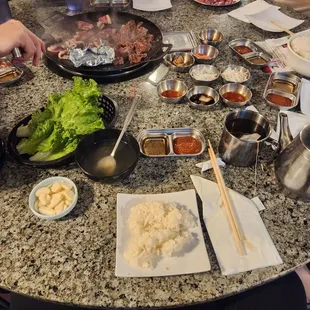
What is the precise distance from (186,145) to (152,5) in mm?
2086

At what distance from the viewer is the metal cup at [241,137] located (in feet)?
5.53

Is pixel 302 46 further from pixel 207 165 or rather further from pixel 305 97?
pixel 207 165

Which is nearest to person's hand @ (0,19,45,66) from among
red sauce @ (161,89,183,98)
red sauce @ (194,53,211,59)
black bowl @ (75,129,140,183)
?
black bowl @ (75,129,140,183)

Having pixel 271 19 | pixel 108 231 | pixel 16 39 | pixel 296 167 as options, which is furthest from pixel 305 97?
pixel 16 39

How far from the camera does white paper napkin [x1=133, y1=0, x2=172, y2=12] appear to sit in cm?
328

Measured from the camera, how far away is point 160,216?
1410 millimetres

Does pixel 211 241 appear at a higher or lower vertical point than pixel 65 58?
lower

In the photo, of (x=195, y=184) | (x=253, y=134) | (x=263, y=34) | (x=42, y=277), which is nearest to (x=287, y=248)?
(x=195, y=184)

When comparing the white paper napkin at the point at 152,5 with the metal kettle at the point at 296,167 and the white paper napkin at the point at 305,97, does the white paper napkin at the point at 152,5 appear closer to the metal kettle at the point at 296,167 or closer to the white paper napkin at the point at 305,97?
the white paper napkin at the point at 305,97

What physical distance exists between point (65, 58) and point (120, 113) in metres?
0.70

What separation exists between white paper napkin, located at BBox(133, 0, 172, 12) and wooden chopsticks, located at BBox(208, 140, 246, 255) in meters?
2.17

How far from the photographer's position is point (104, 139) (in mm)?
1826

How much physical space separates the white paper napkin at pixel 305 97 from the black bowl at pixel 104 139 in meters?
1.25

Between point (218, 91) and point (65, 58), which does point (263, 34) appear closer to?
point (218, 91)
